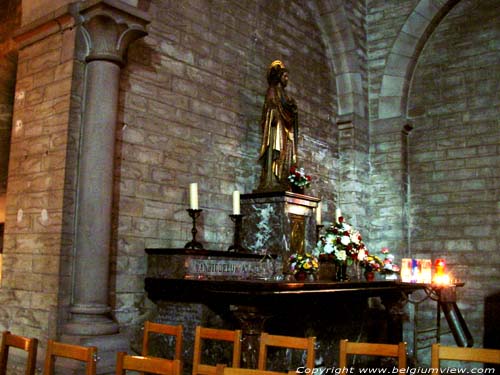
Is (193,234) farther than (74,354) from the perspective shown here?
Yes

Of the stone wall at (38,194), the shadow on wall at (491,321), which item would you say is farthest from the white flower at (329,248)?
the shadow on wall at (491,321)

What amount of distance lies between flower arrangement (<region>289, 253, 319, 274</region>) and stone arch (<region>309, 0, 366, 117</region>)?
3978 mm

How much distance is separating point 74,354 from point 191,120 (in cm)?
395

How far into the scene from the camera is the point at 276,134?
23.7ft

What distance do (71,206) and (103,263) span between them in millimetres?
603

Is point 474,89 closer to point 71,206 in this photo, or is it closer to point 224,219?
point 224,219

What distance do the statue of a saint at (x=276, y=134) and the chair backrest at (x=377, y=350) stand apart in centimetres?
371

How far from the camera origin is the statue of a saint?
7203 mm

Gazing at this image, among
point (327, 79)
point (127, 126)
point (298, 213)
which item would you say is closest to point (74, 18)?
point (127, 126)

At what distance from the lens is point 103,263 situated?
521 cm

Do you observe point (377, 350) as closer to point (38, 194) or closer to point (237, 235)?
point (237, 235)

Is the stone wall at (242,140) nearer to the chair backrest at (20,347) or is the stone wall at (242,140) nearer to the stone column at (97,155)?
the stone column at (97,155)

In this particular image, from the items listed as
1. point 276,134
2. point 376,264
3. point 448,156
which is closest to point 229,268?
point 276,134

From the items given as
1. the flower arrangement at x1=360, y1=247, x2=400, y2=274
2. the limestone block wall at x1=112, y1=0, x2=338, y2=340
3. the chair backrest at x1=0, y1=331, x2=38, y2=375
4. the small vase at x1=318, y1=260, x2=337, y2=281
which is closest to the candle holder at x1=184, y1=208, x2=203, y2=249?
the limestone block wall at x1=112, y1=0, x2=338, y2=340
